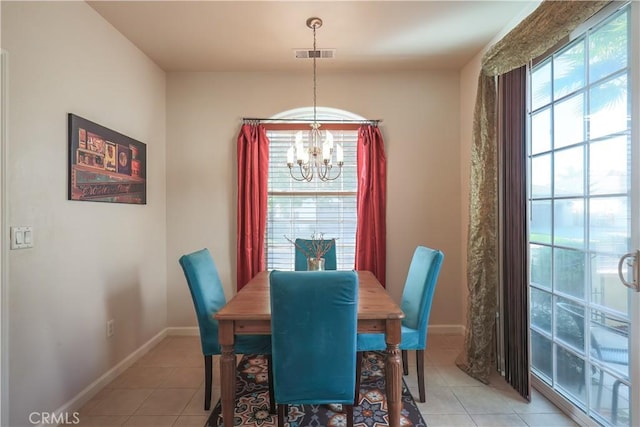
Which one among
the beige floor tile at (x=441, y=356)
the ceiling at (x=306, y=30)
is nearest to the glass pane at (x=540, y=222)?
the beige floor tile at (x=441, y=356)

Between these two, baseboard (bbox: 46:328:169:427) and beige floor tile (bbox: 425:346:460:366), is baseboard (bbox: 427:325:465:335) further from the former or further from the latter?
baseboard (bbox: 46:328:169:427)

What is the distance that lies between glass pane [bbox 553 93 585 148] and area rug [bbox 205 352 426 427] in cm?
195

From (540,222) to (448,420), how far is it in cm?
144

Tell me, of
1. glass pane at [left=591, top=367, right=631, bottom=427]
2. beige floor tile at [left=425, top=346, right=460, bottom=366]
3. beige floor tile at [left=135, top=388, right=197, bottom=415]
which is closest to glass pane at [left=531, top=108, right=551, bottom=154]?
glass pane at [left=591, top=367, right=631, bottom=427]

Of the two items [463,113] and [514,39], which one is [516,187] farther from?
[463,113]

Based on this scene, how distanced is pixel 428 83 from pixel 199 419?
11.4 ft

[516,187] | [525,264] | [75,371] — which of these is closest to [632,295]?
[525,264]

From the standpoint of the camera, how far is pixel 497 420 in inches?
74.7

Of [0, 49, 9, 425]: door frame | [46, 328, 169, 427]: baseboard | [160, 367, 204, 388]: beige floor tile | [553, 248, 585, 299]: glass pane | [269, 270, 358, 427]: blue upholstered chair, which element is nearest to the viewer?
[269, 270, 358, 427]: blue upholstered chair

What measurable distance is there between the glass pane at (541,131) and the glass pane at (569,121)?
0.20 feet

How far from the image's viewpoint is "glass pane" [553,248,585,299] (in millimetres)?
1836

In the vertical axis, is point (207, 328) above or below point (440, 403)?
above

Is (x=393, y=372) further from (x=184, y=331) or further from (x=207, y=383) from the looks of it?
(x=184, y=331)

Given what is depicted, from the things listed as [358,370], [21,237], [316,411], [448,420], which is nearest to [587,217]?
[448,420]
